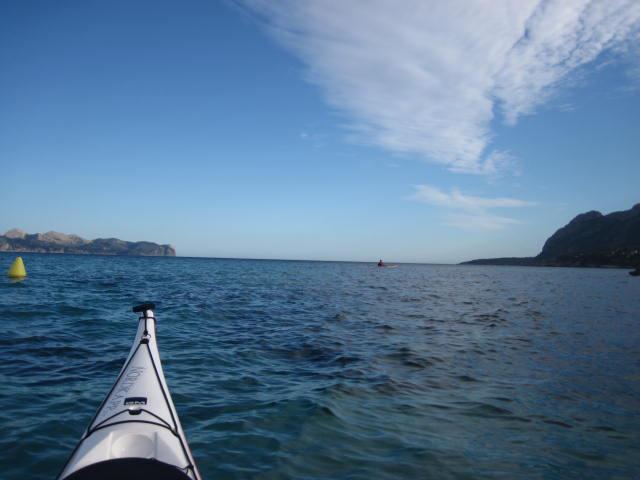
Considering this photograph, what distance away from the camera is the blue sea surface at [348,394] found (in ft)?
18.4

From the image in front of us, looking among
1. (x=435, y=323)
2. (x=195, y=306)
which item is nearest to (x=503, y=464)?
(x=435, y=323)

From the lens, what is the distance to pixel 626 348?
13.2m

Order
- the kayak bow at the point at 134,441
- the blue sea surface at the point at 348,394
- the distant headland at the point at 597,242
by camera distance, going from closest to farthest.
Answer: the kayak bow at the point at 134,441
the blue sea surface at the point at 348,394
the distant headland at the point at 597,242

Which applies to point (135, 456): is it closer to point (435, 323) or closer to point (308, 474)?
point (308, 474)

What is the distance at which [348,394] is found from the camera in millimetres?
8297

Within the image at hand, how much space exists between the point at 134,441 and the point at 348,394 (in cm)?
517

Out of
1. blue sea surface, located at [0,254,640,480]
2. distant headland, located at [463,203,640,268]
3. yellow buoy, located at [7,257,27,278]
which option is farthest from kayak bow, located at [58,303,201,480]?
distant headland, located at [463,203,640,268]

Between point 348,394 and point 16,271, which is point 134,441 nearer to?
point 348,394

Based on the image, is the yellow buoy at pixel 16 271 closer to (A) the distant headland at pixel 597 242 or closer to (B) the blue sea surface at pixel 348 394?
(B) the blue sea surface at pixel 348 394

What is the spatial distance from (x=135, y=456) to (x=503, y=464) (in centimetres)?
496

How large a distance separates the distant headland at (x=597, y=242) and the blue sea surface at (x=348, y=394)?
11499 cm

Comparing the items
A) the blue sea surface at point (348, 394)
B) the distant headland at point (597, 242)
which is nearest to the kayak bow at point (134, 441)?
the blue sea surface at point (348, 394)

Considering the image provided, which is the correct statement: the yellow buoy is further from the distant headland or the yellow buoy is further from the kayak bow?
the distant headland

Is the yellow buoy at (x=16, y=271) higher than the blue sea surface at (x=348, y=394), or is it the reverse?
the yellow buoy at (x=16, y=271)
